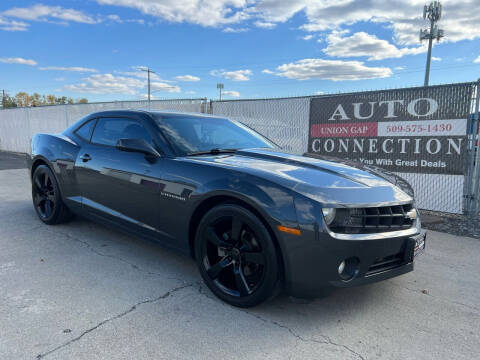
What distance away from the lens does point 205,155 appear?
326 centimetres

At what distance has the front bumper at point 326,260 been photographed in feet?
7.65

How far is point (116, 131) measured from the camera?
3.91 meters

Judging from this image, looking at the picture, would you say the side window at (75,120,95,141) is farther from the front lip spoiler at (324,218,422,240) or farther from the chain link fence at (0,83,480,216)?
the front lip spoiler at (324,218,422,240)

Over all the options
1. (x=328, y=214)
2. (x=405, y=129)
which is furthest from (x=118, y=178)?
(x=405, y=129)

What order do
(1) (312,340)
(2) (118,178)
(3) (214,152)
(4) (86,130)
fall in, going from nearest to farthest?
1. (1) (312,340)
2. (3) (214,152)
3. (2) (118,178)
4. (4) (86,130)

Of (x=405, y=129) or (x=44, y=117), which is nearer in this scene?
(x=405, y=129)

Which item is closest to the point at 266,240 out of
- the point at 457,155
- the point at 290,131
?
the point at 457,155

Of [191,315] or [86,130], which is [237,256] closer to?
[191,315]

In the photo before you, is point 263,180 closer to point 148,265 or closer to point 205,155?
point 205,155

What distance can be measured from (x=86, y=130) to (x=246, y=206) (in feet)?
8.65

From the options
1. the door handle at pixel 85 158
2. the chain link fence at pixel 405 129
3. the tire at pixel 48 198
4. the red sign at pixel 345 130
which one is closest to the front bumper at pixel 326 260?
the chain link fence at pixel 405 129

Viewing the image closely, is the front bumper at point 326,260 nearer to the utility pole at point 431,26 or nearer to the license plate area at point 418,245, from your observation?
the license plate area at point 418,245

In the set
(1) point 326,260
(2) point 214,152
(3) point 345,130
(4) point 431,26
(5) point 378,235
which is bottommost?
(1) point 326,260

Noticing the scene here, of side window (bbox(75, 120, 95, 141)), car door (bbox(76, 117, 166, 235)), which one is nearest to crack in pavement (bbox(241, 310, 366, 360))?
car door (bbox(76, 117, 166, 235))
